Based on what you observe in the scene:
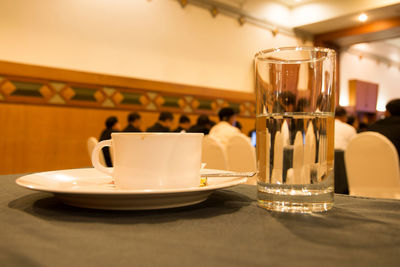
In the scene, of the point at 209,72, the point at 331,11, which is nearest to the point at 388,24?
the point at 331,11

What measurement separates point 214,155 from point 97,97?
3.18 metres

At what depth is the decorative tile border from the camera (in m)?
4.22

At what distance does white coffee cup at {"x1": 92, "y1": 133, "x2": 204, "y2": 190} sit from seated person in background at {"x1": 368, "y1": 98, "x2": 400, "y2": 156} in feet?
7.74

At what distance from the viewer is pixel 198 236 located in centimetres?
31

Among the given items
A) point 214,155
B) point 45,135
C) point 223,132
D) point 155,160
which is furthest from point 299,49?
point 45,135

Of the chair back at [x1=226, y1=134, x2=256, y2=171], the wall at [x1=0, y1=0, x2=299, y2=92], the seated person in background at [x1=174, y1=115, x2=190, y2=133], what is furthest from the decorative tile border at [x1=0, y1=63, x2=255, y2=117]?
the chair back at [x1=226, y1=134, x2=256, y2=171]

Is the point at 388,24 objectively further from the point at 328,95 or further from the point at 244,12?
the point at 328,95

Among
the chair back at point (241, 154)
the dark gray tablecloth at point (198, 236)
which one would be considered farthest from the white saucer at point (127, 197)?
the chair back at point (241, 154)

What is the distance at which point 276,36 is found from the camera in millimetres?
6996

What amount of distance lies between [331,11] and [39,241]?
23.2ft

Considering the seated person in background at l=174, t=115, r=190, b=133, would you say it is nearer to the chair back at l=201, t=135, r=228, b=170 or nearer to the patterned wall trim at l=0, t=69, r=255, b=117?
the patterned wall trim at l=0, t=69, r=255, b=117

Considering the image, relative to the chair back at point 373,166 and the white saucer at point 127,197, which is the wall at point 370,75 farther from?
the white saucer at point 127,197

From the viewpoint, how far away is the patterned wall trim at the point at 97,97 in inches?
166

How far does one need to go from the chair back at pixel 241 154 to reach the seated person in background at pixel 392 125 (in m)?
1.03
